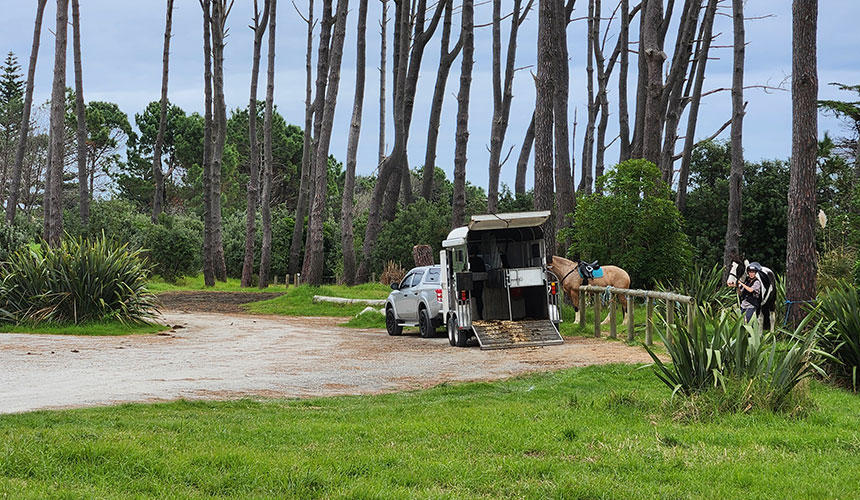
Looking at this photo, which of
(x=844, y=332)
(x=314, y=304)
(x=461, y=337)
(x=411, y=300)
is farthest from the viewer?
(x=314, y=304)

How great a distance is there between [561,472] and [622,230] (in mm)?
16931

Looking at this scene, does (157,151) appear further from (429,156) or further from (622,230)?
(622,230)

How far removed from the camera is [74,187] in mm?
73750

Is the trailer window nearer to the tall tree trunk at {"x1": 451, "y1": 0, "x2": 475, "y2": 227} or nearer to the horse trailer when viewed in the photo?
the horse trailer

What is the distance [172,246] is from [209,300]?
13.2 meters

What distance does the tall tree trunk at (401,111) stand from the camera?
38.0 m

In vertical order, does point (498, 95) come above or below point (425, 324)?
above

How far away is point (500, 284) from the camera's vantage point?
19062 millimetres

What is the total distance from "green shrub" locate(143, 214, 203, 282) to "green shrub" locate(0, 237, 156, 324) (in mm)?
24173

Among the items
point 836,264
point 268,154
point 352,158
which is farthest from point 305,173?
point 836,264

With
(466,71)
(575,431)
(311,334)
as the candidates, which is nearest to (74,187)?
(466,71)

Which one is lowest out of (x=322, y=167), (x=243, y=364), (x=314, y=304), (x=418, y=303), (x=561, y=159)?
(x=243, y=364)

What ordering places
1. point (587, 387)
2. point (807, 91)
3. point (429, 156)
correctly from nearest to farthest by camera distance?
point (587, 387) < point (807, 91) < point (429, 156)

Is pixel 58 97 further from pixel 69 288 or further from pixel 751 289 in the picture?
pixel 751 289
